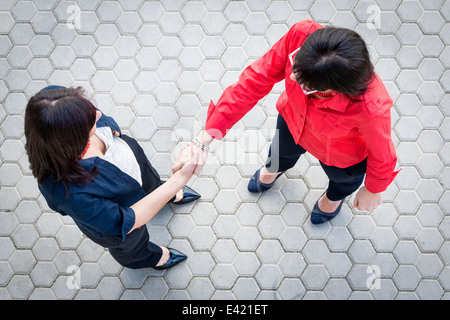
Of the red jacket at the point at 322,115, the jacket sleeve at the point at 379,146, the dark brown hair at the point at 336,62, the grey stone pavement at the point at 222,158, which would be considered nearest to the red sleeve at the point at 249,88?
the red jacket at the point at 322,115

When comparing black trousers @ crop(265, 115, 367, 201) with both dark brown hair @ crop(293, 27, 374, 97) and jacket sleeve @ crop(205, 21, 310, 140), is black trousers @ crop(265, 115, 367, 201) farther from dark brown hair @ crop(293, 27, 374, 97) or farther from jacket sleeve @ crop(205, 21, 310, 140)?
dark brown hair @ crop(293, 27, 374, 97)

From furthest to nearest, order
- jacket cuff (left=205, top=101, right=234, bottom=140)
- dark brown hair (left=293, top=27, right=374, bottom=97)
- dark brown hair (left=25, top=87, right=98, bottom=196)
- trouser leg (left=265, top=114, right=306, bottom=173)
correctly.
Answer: trouser leg (left=265, top=114, right=306, bottom=173) < jacket cuff (left=205, top=101, right=234, bottom=140) < dark brown hair (left=25, top=87, right=98, bottom=196) < dark brown hair (left=293, top=27, right=374, bottom=97)

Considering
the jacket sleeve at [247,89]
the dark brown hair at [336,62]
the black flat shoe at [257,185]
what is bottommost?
the black flat shoe at [257,185]

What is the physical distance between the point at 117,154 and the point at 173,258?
1499mm

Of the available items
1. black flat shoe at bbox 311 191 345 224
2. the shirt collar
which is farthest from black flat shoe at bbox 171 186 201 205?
the shirt collar

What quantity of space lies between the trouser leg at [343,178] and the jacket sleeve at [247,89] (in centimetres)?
77

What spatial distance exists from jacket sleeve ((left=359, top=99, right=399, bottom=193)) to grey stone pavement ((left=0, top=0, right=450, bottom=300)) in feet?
4.72

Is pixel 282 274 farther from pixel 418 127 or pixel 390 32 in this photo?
pixel 390 32

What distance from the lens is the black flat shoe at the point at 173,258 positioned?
3316 millimetres

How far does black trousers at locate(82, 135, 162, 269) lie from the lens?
233 centimetres

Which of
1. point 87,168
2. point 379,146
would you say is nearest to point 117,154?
point 87,168

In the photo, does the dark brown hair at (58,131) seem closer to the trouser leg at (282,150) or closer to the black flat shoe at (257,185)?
the trouser leg at (282,150)

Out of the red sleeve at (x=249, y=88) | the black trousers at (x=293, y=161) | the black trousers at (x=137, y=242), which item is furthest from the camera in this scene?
the black trousers at (x=293, y=161)
